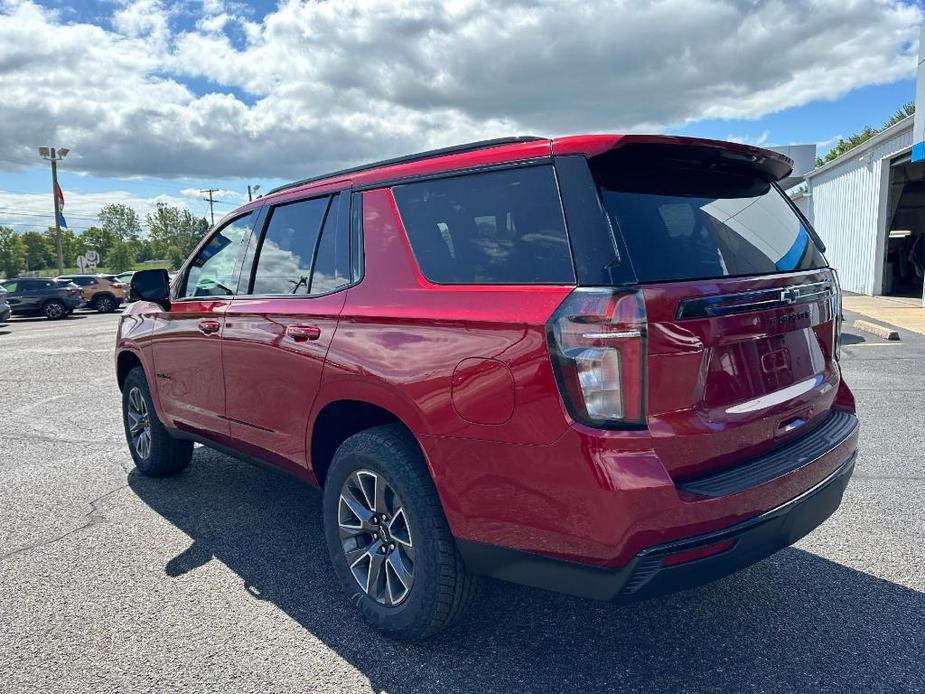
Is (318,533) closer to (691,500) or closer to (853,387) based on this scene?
(691,500)

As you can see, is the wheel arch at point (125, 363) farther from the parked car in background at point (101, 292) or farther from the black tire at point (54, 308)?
the parked car in background at point (101, 292)

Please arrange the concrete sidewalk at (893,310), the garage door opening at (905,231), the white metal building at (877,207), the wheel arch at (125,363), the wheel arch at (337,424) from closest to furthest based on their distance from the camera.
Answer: the wheel arch at (337,424) < the wheel arch at (125,363) < the concrete sidewalk at (893,310) < the white metal building at (877,207) < the garage door opening at (905,231)

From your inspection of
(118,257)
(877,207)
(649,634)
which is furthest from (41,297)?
(118,257)

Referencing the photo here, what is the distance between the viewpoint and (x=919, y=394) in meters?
6.94

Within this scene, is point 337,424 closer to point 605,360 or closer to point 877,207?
point 605,360

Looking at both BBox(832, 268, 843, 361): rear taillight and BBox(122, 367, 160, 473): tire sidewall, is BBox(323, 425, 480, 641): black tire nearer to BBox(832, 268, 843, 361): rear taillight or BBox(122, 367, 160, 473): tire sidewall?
BBox(832, 268, 843, 361): rear taillight

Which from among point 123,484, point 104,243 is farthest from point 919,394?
point 104,243

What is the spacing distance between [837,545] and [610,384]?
2242 millimetres

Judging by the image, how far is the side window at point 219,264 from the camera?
3865 mm

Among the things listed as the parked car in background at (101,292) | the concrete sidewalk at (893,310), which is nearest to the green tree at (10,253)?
the parked car in background at (101,292)

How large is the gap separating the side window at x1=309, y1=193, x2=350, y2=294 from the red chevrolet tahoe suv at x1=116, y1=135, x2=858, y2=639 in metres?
0.01

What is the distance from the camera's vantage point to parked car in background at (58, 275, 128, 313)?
2572cm

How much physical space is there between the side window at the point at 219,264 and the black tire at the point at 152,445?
0.96 m

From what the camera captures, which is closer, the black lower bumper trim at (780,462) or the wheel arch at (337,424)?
the black lower bumper trim at (780,462)
